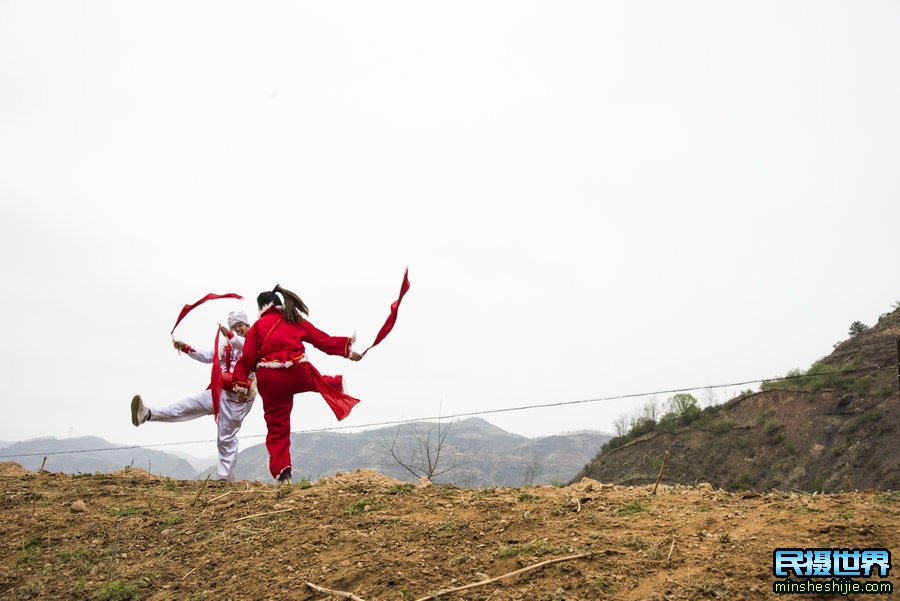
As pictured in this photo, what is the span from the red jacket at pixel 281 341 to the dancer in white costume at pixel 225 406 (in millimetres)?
763

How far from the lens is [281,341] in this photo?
20.0ft

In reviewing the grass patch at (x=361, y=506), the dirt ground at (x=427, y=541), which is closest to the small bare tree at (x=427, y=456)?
the dirt ground at (x=427, y=541)

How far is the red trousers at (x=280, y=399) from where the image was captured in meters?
6.01

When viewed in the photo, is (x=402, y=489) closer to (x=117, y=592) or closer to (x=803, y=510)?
(x=117, y=592)

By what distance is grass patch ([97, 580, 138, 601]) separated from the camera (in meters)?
3.20

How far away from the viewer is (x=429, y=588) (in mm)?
2801

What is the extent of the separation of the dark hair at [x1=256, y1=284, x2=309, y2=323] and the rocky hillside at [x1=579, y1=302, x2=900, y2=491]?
21.1m

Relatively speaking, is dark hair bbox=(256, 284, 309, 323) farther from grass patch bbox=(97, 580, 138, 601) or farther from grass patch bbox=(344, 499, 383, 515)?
grass patch bbox=(97, 580, 138, 601)

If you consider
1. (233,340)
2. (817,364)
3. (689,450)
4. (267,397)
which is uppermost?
(817,364)

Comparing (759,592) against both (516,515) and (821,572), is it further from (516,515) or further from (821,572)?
(516,515)

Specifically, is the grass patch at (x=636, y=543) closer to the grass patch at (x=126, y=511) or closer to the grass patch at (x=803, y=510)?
the grass patch at (x=803, y=510)

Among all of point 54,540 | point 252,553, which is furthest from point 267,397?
point 252,553

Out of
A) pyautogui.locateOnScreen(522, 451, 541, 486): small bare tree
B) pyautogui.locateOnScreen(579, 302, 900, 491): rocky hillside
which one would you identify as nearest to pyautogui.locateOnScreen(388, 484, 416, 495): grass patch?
pyautogui.locateOnScreen(522, 451, 541, 486): small bare tree

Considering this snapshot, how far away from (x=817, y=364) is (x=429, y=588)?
35.7 m
